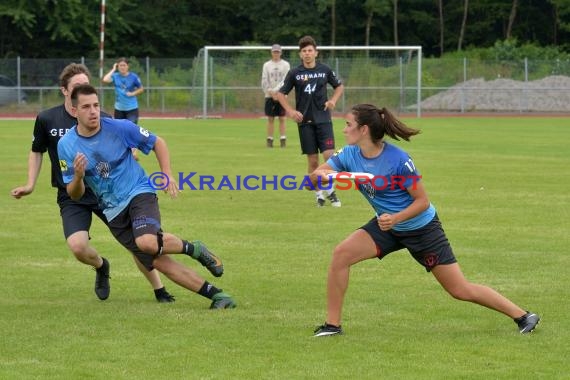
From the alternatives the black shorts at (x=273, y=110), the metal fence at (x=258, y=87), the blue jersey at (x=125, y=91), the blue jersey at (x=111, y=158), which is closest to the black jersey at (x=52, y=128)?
the blue jersey at (x=111, y=158)

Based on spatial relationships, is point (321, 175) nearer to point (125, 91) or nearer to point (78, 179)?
point (78, 179)

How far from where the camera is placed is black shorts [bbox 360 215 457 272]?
718 cm

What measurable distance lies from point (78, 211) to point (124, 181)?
0.83 meters

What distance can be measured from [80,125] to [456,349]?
302 cm

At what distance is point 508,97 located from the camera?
4484cm

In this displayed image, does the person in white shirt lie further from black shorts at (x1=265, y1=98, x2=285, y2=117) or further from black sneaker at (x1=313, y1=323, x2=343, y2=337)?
black sneaker at (x1=313, y1=323, x2=343, y2=337)

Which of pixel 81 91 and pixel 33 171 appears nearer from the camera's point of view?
pixel 81 91

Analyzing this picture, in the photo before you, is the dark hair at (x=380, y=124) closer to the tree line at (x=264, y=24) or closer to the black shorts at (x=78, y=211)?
the black shorts at (x=78, y=211)

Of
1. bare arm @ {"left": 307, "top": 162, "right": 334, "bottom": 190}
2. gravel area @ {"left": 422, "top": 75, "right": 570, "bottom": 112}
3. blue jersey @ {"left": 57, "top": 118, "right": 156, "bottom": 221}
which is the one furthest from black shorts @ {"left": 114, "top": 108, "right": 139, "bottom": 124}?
gravel area @ {"left": 422, "top": 75, "right": 570, "bottom": 112}

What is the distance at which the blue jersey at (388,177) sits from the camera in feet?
23.2

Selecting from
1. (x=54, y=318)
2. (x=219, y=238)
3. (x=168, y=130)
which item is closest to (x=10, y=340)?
(x=54, y=318)

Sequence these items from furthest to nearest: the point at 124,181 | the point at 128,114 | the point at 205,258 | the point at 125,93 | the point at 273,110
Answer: the point at 273,110 < the point at 128,114 < the point at 125,93 < the point at 205,258 < the point at 124,181

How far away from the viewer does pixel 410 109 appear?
41.2 meters

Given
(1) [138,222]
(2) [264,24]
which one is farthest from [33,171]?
(2) [264,24]
